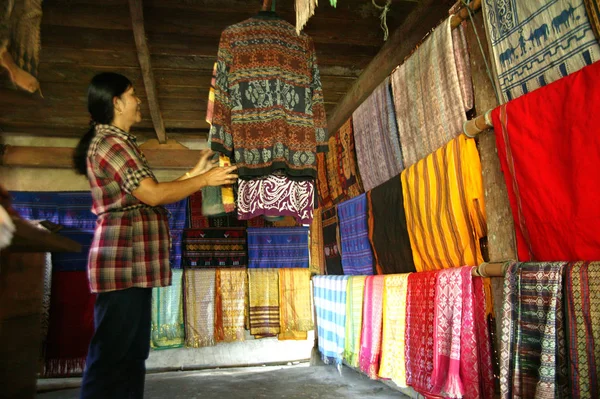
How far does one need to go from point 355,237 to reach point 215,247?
228 cm

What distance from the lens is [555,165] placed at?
5.26 feet

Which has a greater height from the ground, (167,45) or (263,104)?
(167,45)

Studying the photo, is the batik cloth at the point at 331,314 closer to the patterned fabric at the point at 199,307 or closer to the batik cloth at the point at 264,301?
the batik cloth at the point at 264,301

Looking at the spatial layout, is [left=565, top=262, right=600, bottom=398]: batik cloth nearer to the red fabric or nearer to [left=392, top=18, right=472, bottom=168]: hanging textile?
the red fabric

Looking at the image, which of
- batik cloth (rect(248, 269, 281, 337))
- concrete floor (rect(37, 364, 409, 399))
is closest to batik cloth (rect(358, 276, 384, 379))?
concrete floor (rect(37, 364, 409, 399))

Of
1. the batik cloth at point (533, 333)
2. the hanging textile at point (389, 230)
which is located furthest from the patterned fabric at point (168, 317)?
the batik cloth at point (533, 333)

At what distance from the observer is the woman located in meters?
1.70

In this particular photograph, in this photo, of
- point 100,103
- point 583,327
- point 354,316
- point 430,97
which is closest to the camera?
point 583,327

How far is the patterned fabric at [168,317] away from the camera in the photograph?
5.04 m

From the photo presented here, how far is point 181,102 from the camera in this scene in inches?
186

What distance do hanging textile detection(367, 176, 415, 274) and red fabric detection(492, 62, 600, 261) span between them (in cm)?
100

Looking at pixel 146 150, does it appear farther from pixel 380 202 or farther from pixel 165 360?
pixel 380 202

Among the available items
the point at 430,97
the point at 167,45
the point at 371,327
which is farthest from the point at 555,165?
the point at 167,45

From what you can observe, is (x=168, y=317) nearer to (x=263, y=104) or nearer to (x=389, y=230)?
(x=389, y=230)
